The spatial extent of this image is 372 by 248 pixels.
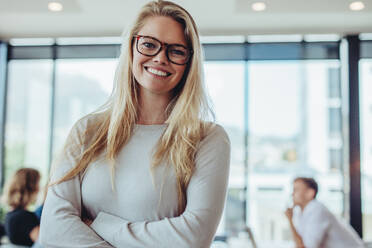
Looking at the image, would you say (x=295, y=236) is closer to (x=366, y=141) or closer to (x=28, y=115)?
(x=366, y=141)

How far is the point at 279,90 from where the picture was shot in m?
4.95

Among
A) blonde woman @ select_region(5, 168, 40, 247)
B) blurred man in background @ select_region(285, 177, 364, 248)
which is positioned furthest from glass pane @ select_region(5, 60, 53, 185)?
blurred man in background @ select_region(285, 177, 364, 248)

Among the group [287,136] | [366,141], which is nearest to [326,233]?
[287,136]

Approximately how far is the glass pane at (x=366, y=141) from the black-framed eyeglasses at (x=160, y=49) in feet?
14.4

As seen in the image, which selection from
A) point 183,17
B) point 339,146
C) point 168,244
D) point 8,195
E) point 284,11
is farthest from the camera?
point 339,146

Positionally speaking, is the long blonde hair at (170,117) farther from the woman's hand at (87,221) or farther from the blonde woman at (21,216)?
the blonde woman at (21,216)

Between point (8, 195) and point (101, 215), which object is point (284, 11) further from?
point (101, 215)

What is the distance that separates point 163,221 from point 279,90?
14.0 ft

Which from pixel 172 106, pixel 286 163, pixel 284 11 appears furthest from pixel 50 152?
pixel 172 106

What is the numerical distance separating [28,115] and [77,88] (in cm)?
81

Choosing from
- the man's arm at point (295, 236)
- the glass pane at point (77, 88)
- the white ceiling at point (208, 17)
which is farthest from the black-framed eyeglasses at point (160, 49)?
the glass pane at point (77, 88)

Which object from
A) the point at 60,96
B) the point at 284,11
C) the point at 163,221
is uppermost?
the point at 284,11

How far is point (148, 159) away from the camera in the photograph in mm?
1009

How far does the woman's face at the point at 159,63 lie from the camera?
40.6 inches
